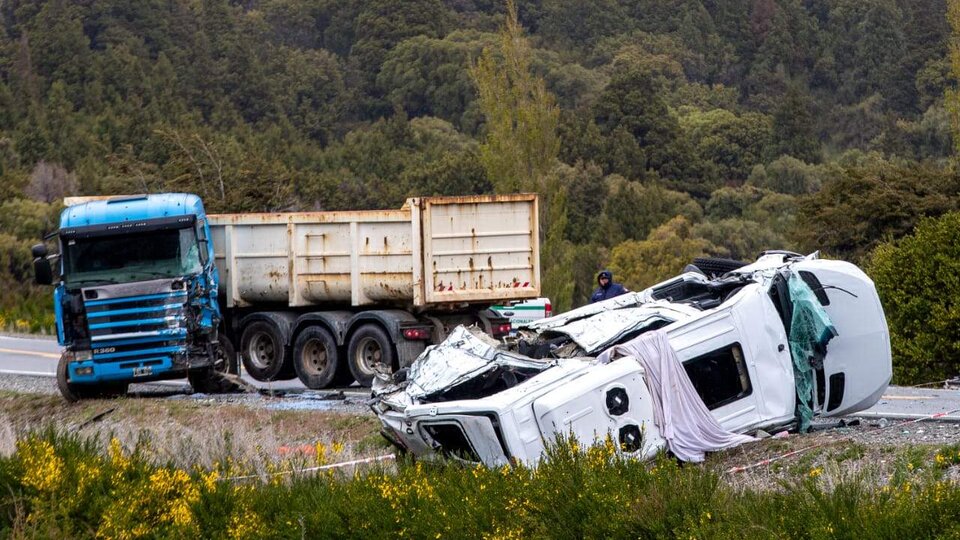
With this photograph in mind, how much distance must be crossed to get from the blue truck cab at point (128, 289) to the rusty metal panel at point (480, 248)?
3103 mm

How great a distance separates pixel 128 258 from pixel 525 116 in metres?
28.3

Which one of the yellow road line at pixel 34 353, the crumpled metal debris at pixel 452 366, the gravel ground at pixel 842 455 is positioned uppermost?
the crumpled metal debris at pixel 452 366

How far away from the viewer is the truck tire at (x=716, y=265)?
15336 mm

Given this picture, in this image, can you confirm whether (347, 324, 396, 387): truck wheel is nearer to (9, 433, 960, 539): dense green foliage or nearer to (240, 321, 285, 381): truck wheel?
(240, 321, 285, 381): truck wheel

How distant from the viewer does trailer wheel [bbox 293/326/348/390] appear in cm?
2011

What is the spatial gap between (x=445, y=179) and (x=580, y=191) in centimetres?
656

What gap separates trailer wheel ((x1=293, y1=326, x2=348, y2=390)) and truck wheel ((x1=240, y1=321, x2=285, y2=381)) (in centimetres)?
50

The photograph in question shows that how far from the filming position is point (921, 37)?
102438 mm

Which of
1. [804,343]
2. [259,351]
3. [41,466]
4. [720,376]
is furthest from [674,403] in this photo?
[259,351]

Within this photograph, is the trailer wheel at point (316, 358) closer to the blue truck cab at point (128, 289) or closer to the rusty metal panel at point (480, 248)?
the blue truck cab at point (128, 289)

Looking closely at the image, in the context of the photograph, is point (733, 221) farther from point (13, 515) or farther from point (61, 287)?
point (13, 515)

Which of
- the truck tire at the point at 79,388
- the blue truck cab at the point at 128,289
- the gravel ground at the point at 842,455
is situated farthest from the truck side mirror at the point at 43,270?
the gravel ground at the point at 842,455

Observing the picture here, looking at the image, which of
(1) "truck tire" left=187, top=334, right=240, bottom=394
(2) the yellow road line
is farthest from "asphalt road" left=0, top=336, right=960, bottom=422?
(1) "truck tire" left=187, top=334, right=240, bottom=394

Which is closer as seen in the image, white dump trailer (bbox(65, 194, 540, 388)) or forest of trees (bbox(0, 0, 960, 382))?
white dump trailer (bbox(65, 194, 540, 388))
